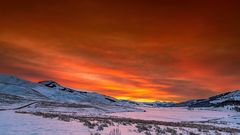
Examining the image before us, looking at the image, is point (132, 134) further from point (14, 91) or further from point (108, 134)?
point (14, 91)

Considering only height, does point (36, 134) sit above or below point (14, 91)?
below

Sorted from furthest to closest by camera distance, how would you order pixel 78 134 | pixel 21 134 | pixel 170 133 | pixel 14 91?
pixel 14 91, pixel 170 133, pixel 78 134, pixel 21 134

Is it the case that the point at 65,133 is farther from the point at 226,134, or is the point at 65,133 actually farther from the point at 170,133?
the point at 226,134

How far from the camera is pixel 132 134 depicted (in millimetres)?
22172

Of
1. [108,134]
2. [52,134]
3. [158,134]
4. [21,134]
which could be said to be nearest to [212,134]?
[158,134]

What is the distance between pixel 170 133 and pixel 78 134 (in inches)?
338

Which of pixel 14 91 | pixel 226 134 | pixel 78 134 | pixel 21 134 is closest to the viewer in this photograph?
pixel 21 134

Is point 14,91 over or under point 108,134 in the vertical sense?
over

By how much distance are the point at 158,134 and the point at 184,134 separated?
3.43 metres

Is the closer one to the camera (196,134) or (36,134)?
(36,134)

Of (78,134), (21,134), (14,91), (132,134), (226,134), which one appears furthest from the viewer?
(14,91)

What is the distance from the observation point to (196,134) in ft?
83.8

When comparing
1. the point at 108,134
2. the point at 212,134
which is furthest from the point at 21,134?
the point at 212,134

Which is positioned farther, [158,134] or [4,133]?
[158,134]
